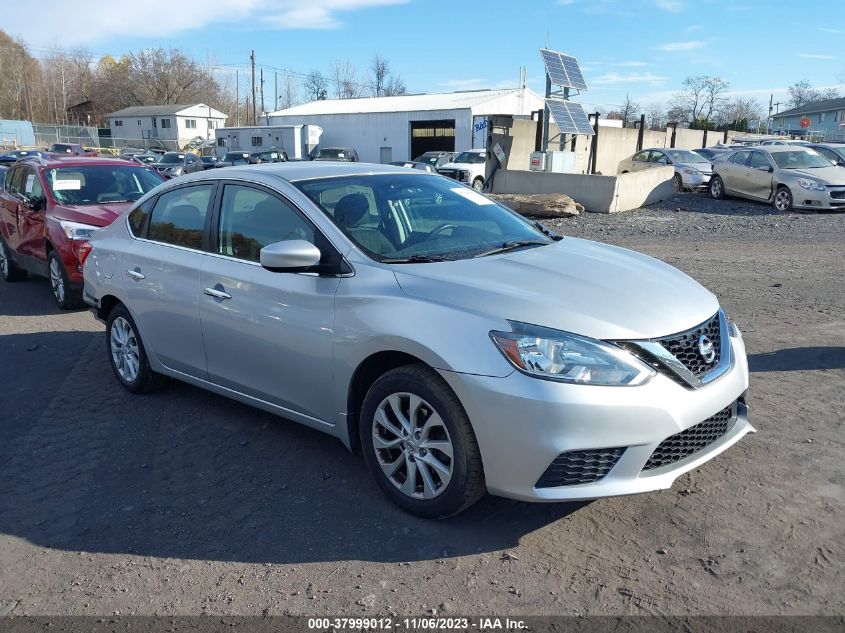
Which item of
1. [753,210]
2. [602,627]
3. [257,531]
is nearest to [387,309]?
[257,531]

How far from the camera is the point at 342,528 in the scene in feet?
11.8

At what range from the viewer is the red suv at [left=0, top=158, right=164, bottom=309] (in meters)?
8.46

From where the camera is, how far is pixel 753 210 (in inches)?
694

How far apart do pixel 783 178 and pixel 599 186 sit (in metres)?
4.41

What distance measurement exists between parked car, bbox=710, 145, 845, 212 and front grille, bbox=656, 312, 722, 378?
1541 cm

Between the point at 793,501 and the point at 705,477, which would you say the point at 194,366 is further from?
the point at 793,501

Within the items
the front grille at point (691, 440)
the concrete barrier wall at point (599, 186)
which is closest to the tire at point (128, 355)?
the front grille at point (691, 440)

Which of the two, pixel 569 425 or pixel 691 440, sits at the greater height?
pixel 569 425

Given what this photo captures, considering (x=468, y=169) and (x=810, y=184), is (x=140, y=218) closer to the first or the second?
(x=810, y=184)

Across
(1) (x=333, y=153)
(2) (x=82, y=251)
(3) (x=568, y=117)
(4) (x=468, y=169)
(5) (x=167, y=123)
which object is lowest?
(2) (x=82, y=251)

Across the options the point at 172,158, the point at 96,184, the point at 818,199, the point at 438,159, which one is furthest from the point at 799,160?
the point at 172,158

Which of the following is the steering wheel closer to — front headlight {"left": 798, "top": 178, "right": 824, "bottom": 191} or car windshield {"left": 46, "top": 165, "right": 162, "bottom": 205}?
car windshield {"left": 46, "top": 165, "right": 162, "bottom": 205}

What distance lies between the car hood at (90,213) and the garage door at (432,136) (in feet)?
145

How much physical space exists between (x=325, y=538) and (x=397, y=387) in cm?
82
